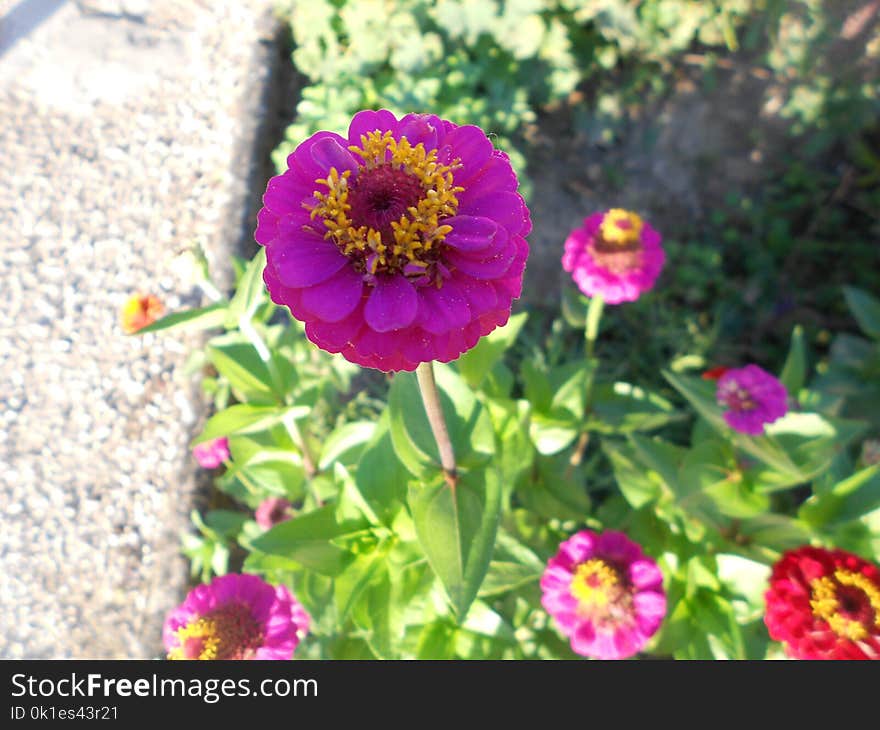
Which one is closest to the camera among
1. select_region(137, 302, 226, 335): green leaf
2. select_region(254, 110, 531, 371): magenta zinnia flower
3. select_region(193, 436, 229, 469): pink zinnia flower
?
select_region(254, 110, 531, 371): magenta zinnia flower

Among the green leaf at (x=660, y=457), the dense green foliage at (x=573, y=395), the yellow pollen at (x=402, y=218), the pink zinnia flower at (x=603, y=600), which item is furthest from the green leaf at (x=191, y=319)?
the green leaf at (x=660, y=457)

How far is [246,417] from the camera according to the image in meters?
1.41

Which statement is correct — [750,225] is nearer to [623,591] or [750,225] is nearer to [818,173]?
[818,173]

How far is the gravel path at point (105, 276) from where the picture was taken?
2.08m

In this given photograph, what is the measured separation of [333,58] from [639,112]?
4.26ft

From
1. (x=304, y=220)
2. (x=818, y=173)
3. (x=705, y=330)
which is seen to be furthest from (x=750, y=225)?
(x=304, y=220)

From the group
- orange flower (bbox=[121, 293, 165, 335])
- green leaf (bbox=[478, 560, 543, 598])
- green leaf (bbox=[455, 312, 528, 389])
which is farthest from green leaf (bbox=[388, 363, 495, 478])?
orange flower (bbox=[121, 293, 165, 335])

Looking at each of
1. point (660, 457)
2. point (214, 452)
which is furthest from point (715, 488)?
point (214, 452)

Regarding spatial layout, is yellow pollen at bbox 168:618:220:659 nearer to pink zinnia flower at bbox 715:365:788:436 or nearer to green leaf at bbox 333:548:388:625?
green leaf at bbox 333:548:388:625

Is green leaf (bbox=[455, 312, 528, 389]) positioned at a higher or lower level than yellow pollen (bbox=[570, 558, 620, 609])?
higher

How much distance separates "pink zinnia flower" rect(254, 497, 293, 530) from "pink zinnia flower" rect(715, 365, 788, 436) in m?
1.12

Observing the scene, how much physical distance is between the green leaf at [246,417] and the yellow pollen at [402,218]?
0.66 metres

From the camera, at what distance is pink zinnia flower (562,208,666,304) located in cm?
159

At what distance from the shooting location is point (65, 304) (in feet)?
8.28
